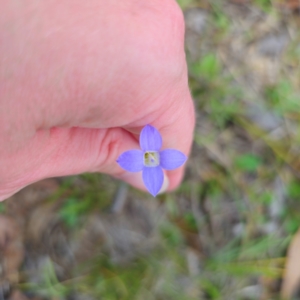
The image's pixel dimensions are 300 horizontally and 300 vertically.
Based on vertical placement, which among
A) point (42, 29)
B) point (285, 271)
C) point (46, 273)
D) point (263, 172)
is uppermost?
point (42, 29)

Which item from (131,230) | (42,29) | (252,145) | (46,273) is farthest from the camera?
(252,145)

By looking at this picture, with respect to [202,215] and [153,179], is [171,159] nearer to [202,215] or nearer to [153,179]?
[153,179]

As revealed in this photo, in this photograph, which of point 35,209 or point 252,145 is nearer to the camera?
point 35,209

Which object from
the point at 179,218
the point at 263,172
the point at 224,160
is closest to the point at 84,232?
the point at 179,218

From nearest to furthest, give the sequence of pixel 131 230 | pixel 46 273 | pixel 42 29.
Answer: pixel 42 29, pixel 46 273, pixel 131 230

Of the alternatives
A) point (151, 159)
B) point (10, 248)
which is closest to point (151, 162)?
point (151, 159)

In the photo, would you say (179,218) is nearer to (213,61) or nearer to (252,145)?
(252,145)

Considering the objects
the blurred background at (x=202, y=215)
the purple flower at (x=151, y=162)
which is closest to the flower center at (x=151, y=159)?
the purple flower at (x=151, y=162)

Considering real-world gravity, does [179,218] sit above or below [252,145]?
below
